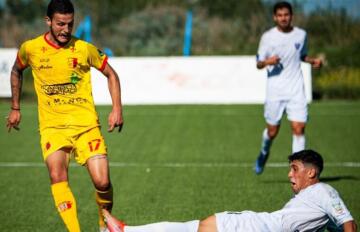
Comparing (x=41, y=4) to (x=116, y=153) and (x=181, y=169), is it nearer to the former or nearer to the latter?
(x=116, y=153)

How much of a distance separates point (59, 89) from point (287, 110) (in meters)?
4.55

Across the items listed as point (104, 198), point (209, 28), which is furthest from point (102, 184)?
point (209, 28)

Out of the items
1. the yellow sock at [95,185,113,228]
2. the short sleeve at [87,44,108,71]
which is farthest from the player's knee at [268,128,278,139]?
the short sleeve at [87,44,108,71]

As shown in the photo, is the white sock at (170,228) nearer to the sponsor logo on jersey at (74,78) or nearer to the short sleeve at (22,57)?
the sponsor logo on jersey at (74,78)

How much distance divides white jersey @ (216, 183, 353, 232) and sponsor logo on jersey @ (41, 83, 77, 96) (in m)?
1.88

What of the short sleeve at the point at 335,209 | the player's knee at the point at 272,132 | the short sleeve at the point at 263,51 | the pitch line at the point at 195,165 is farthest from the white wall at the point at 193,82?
the short sleeve at the point at 335,209

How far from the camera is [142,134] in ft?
57.2

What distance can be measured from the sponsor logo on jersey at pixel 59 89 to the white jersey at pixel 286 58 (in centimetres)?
422

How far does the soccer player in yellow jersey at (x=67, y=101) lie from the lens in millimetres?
7141

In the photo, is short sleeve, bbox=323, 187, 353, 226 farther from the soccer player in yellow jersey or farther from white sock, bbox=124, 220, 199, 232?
the soccer player in yellow jersey

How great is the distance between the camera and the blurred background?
90.3 ft

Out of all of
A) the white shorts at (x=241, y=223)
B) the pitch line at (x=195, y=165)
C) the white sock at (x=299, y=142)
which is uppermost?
the white shorts at (x=241, y=223)

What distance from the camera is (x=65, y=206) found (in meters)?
7.03

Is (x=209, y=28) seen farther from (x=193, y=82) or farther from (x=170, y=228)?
(x=170, y=228)
